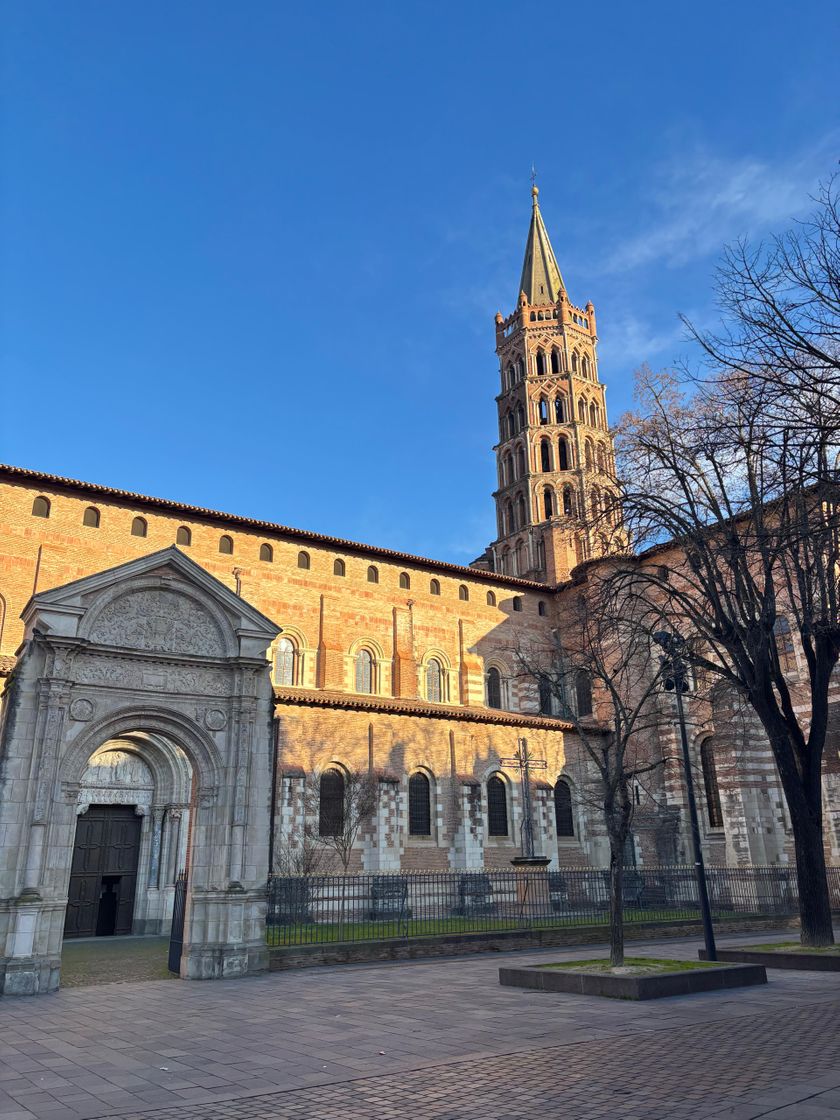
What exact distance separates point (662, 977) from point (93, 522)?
1017 inches

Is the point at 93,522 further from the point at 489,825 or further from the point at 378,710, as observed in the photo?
the point at 489,825

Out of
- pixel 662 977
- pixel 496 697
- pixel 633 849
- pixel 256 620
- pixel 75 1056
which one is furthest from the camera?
pixel 496 697

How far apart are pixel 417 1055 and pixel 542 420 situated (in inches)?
2059

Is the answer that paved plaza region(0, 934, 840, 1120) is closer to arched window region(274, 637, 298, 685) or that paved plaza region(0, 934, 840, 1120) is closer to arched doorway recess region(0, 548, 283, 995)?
arched doorway recess region(0, 548, 283, 995)

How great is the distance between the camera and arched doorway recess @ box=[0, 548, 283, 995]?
47.1 ft

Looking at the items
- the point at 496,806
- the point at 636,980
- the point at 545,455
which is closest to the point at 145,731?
the point at 636,980

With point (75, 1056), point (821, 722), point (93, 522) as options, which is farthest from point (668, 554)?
point (75, 1056)

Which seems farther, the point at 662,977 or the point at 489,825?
the point at 489,825

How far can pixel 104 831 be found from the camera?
1055 inches

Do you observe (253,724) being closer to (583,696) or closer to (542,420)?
(583,696)

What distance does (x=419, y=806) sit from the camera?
32.8 meters

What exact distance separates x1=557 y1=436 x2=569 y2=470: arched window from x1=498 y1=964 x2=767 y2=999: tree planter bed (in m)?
43.8

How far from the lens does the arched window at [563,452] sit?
55.6m

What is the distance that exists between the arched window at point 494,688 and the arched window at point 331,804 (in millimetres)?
13168
